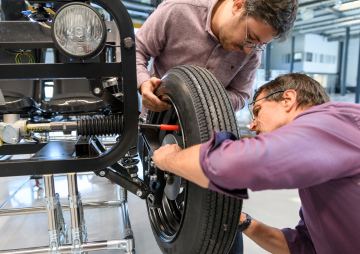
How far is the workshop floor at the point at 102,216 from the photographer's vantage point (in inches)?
62.5

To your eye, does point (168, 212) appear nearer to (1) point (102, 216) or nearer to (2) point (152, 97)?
(2) point (152, 97)

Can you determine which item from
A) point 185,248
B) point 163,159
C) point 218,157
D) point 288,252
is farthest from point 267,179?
point 288,252

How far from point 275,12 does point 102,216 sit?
5.63 feet

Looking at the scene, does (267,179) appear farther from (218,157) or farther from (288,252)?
(288,252)

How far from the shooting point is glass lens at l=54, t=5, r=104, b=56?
761 mm

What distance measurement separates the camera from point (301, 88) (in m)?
0.90

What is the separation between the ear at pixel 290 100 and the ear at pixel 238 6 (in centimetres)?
45

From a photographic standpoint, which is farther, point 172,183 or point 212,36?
point 212,36

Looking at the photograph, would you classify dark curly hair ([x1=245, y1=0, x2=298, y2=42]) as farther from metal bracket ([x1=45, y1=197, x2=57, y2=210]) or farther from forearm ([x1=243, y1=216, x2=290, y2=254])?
metal bracket ([x1=45, y1=197, x2=57, y2=210])

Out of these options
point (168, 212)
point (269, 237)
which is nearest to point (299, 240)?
point (269, 237)

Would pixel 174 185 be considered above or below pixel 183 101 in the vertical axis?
below

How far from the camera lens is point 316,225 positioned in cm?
85

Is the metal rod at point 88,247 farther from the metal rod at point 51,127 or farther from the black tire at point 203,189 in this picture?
the metal rod at point 51,127

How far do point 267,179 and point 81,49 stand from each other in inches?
26.1
